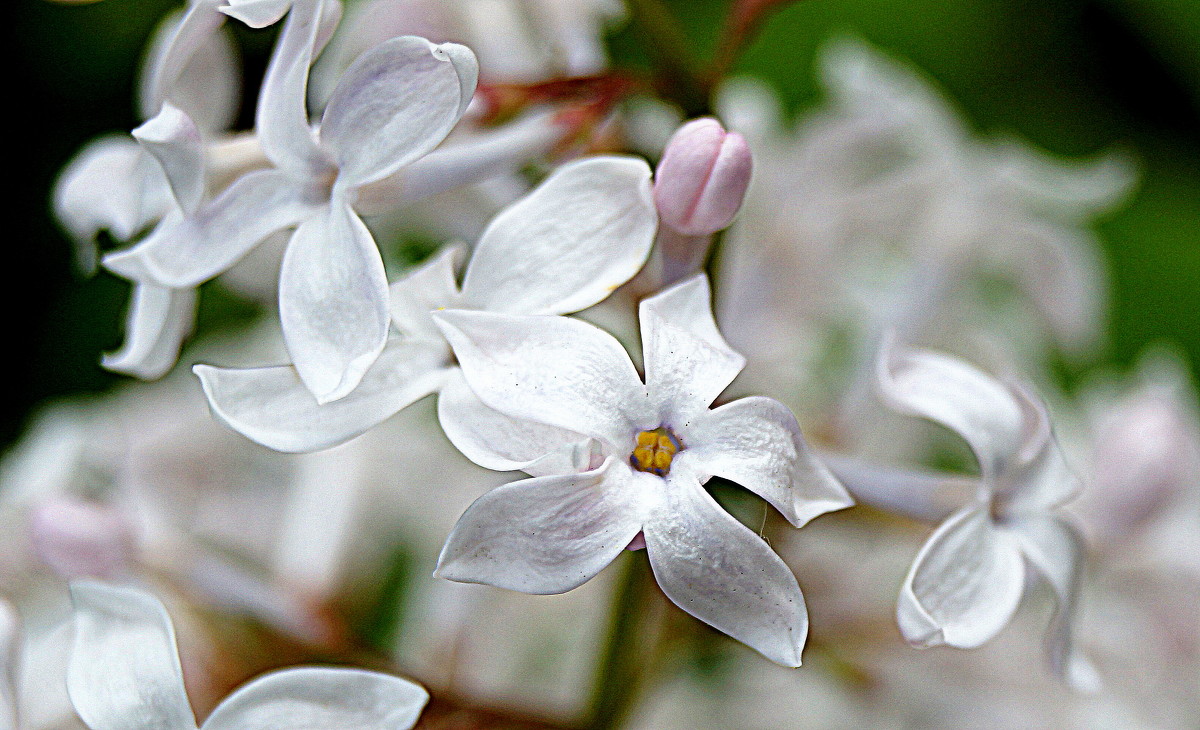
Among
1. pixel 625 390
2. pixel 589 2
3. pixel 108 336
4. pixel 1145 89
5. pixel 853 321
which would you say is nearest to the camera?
pixel 625 390

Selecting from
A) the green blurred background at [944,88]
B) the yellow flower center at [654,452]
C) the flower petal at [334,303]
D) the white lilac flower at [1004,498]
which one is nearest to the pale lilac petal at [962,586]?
the white lilac flower at [1004,498]

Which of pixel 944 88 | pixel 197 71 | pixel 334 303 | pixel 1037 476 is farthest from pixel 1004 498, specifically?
pixel 944 88

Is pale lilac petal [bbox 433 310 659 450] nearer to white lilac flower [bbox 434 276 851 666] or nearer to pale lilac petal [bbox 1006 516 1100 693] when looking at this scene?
white lilac flower [bbox 434 276 851 666]

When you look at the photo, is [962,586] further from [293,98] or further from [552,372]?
[293,98]

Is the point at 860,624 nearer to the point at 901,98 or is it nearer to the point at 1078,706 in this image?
the point at 1078,706

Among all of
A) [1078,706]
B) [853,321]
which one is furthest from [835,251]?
[1078,706]

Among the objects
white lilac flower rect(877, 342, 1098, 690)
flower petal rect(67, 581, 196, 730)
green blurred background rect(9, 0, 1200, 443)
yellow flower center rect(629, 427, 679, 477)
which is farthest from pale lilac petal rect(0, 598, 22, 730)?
green blurred background rect(9, 0, 1200, 443)

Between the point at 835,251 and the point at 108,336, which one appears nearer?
the point at 835,251

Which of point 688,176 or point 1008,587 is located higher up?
point 688,176

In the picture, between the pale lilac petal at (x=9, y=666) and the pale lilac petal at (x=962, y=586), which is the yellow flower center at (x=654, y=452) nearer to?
the pale lilac petal at (x=962, y=586)
